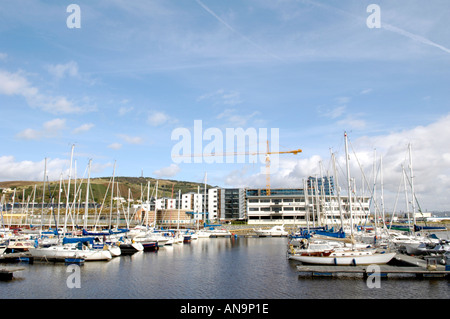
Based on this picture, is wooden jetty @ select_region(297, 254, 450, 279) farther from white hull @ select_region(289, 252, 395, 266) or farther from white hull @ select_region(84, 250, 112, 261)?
white hull @ select_region(84, 250, 112, 261)

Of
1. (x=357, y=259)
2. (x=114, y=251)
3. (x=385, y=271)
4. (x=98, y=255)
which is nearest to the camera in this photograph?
(x=385, y=271)

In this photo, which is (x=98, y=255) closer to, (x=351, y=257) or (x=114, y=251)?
(x=114, y=251)

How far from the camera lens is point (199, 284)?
30781 millimetres

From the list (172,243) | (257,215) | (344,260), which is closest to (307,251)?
(344,260)

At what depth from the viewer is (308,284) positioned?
1199 inches

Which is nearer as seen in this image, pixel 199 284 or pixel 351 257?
pixel 199 284

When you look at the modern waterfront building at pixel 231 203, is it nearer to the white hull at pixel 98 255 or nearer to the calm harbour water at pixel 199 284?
the white hull at pixel 98 255

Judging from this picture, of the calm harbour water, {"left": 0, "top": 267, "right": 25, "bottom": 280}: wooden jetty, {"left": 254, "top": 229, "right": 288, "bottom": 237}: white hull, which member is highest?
{"left": 0, "top": 267, "right": 25, "bottom": 280}: wooden jetty

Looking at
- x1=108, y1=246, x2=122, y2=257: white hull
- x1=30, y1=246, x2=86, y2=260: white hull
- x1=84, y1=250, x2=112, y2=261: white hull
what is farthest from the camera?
x1=108, y1=246, x2=122, y2=257: white hull

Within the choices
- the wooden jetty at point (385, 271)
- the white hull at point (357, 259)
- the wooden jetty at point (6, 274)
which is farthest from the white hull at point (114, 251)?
the white hull at point (357, 259)

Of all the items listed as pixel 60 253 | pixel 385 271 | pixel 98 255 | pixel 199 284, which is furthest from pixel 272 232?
pixel 199 284

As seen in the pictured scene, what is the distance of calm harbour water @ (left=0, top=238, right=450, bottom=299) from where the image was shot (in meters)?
26.6

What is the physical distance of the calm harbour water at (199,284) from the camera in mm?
26562

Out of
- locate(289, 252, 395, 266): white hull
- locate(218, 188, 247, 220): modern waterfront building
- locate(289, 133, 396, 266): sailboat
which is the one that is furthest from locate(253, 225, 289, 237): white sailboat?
locate(218, 188, 247, 220): modern waterfront building
